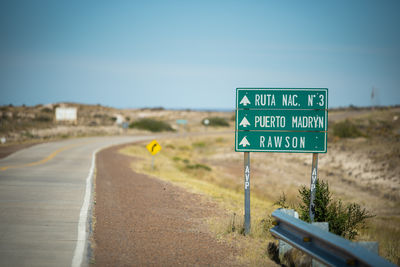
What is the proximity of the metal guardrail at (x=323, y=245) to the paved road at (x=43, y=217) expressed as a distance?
10.7 ft

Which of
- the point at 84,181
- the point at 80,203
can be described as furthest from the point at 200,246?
the point at 84,181

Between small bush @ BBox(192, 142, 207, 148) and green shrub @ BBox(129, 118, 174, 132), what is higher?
green shrub @ BBox(129, 118, 174, 132)

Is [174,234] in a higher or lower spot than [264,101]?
lower

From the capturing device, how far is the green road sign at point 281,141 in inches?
319

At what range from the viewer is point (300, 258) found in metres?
6.05

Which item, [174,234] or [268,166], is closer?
[174,234]

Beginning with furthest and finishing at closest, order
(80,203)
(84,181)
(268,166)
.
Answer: (268,166) < (84,181) < (80,203)

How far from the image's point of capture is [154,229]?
27.8 feet

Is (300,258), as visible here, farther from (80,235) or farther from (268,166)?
(268,166)

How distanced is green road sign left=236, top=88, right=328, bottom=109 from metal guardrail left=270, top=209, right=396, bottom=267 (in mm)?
2708

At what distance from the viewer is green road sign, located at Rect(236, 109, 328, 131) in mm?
8078

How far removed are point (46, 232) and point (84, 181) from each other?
7.63 m

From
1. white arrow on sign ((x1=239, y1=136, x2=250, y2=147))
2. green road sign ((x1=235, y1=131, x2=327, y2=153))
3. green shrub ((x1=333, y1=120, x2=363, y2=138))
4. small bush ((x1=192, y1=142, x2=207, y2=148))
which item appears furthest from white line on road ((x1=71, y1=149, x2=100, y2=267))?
green shrub ((x1=333, y1=120, x2=363, y2=138))

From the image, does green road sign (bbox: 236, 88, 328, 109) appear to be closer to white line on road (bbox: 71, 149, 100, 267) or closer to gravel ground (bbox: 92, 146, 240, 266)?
gravel ground (bbox: 92, 146, 240, 266)
